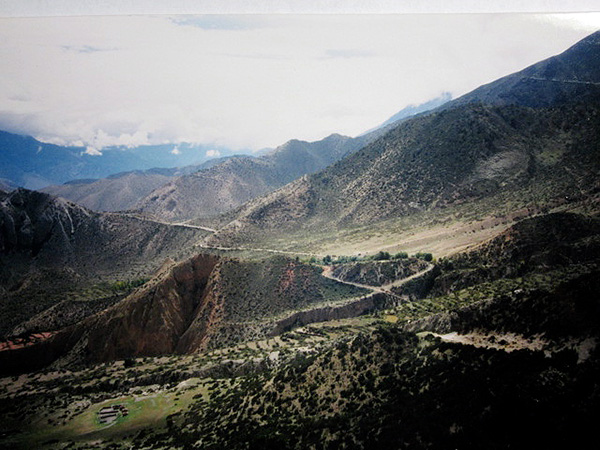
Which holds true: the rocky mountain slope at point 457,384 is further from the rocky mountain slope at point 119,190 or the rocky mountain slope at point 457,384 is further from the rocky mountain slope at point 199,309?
the rocky mountain slope at point 119,190

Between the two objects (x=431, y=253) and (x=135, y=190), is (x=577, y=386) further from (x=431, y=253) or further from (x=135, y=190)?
(x=135, y=190)

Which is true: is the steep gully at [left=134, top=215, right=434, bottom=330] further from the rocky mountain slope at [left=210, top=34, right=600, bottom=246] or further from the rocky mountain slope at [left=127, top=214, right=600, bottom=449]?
the rocky mountain slope at [left=210, top=34, right=600, bottom=246]

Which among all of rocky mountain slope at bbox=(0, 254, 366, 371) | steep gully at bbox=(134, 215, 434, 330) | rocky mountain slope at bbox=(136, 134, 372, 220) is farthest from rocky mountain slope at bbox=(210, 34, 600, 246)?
rocky mountain slope at bbox=(136, 134, 372, 220)

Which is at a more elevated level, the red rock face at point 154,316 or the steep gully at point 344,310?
the red rock face at point 154,316

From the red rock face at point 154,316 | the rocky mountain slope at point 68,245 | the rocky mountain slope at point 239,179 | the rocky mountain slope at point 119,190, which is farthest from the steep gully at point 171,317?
the rocky mountain slope at point 119,190

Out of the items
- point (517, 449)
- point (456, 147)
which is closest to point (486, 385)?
point (517, 449)
